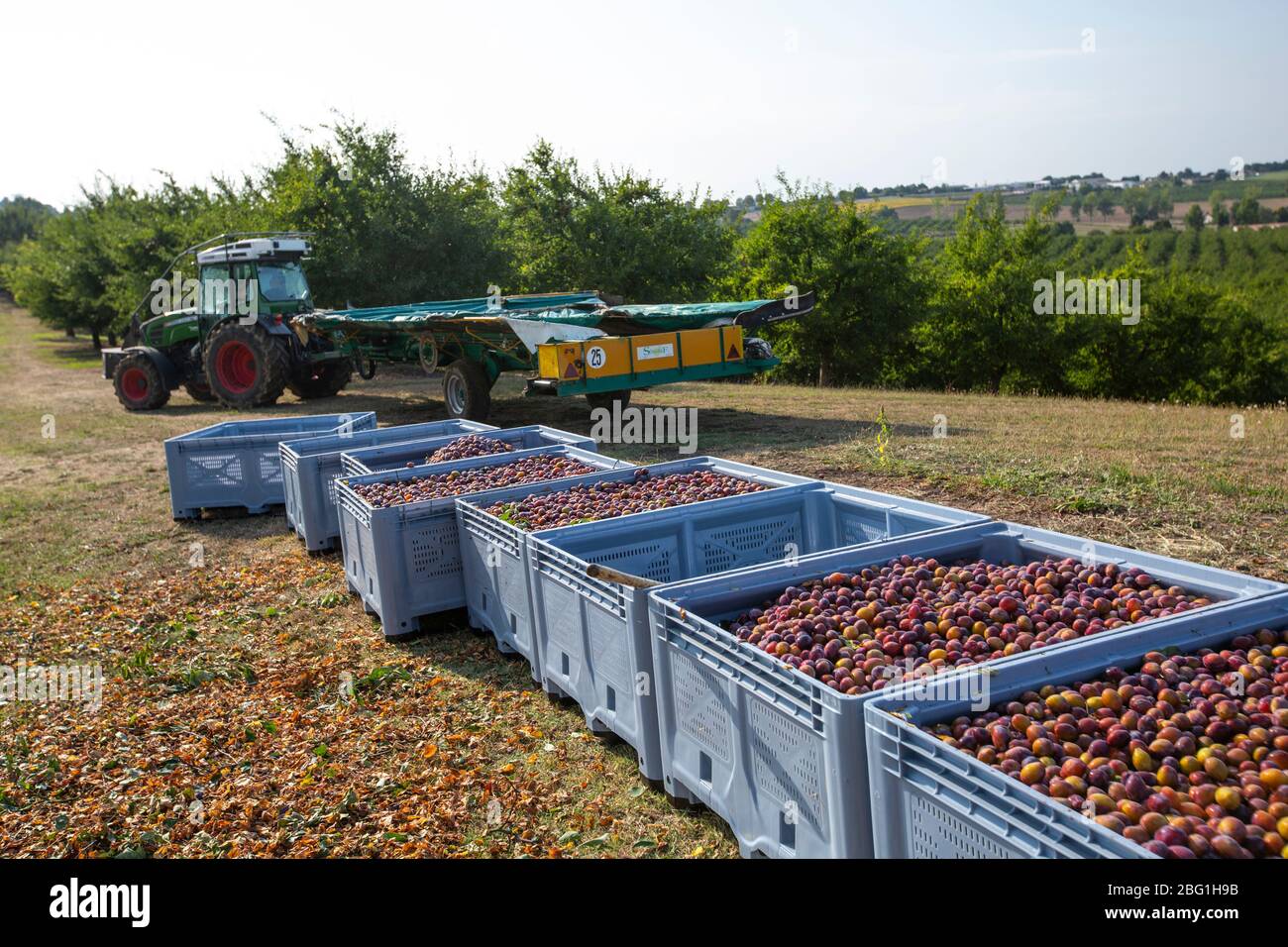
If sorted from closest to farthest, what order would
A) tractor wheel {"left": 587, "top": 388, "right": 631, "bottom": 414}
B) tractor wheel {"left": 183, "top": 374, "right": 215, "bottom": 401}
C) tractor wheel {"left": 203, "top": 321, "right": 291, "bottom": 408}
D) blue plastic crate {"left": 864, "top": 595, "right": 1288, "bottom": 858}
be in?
blue plastic crate {"left": 864, "top": 595, "right": 1288, "bottom": 858} → tractor wheel {"left": 587, "top": 388, "right": 631, "bottom": 414} → tractor wheel {"left": 203, "top": 321, "right": 291, "bottom": 408} → tractor wheel {"left": 183, "top": 374, "right": 215, "bottom": 401}

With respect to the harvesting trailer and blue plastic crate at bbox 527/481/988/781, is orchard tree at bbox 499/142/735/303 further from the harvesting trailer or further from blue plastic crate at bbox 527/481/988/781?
blue plastic crate at bbox 527/481/988/781

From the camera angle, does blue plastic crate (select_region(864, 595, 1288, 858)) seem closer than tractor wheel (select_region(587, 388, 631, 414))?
Yes

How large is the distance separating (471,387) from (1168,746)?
11783 mm

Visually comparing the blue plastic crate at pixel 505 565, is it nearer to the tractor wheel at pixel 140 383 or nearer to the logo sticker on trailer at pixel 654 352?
the logo sticker on trailer at pixel 654 352

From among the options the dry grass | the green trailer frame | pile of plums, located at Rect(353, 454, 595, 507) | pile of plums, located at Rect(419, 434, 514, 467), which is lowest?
the dry grass

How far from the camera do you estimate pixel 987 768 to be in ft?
7.68

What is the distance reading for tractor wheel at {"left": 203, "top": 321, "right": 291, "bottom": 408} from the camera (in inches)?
682

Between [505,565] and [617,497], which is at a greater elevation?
[617,497]

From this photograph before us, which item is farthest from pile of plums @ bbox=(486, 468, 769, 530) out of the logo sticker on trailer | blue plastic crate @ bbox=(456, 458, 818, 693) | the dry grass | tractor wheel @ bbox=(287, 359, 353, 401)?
tractor wheel @ bbox=(287, 359, 353, 401)

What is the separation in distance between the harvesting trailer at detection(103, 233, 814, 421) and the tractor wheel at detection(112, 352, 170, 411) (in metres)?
0.03

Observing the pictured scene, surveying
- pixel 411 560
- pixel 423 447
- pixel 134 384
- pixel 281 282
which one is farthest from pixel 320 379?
pixel 411 560

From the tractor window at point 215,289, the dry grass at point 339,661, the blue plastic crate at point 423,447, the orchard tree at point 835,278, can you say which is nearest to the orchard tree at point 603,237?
the orchard tree at point 835,278

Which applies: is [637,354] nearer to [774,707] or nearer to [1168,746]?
[774,707]
